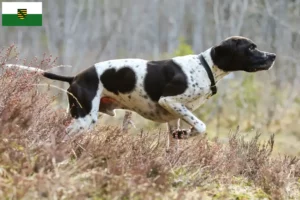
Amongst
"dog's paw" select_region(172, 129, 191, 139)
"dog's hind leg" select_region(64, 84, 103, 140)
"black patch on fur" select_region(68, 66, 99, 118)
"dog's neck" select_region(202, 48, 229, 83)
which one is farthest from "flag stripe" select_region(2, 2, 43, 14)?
"dog's paw" select_region(172, 129, 191, 139)

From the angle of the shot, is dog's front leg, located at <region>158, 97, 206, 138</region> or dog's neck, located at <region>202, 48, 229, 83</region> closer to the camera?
dog's front leg, located at <region>158, 97, 206, 138</region>

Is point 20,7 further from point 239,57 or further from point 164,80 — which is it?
point 239,57

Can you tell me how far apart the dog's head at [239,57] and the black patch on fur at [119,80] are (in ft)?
3.01

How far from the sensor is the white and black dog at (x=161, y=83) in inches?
258

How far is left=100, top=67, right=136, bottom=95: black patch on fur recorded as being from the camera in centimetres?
664

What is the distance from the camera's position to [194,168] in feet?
18.1

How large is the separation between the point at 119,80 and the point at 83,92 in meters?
0.40

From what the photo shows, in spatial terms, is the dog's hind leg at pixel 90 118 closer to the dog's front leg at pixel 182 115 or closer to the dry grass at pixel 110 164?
the dry grass at pixel 110 164

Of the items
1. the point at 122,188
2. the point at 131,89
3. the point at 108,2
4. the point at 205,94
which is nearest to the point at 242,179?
the point at 205,94

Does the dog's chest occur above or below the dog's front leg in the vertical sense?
above

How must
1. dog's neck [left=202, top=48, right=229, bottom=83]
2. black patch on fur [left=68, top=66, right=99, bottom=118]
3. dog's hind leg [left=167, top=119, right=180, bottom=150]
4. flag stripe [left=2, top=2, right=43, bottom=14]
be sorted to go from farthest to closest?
flag stripe [left=2, top=2, right=43, bottom=14], dog's neck [left=202, top=48, right=229, bottom=83], black patch on fur [left=68, top=66, right=99, bottom=118], dog's hind leg [left=167, top=119, right=180, bottom=150]

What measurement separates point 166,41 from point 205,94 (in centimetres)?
2985

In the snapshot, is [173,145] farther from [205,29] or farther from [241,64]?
[205,29]

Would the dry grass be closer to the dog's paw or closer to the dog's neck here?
the dog's paw
